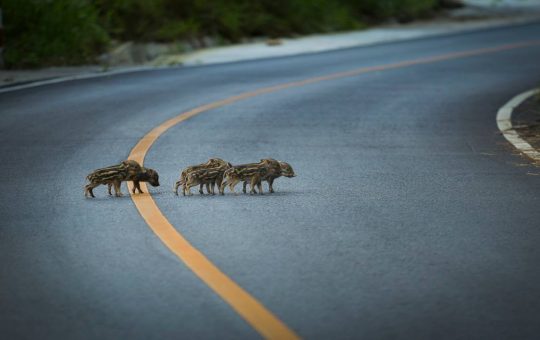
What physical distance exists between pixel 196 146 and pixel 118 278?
6.14 meters

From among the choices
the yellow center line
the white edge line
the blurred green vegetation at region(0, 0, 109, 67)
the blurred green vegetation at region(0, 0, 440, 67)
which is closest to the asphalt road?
the yellow center line

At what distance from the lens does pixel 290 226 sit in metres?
8.84

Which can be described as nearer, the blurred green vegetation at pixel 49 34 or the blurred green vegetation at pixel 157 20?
the blurred green vegetation at pixel 49 34

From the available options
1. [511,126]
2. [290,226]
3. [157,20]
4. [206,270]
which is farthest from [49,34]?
[206,270]

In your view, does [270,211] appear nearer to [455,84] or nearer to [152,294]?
[152,294]

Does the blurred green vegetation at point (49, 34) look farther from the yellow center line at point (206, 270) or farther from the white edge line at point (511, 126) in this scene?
the yellow center line at point (206, 270)

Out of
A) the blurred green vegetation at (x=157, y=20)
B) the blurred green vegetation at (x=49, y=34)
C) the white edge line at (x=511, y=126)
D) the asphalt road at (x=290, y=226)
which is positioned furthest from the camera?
the blurred green vegetation at (x=157, y=20)

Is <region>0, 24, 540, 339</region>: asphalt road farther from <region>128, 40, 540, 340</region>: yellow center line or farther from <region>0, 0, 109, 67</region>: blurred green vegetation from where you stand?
<region>0, 0, 109, 67</region>: blurred green vegetation

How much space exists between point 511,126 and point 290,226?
23.4 ft

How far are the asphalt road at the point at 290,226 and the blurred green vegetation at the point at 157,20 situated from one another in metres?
6.49

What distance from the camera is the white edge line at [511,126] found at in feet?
42.7

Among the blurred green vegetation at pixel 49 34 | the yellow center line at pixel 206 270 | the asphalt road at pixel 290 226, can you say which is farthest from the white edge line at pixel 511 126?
the blurred green vegetation at pixel 49 34

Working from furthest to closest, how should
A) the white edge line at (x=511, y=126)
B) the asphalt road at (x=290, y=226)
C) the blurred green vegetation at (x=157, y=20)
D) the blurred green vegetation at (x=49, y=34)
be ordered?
the blurred green vegetation at (x=157, y=20), the blurred green vegetation at (x=49, y=34), the white edge line at (x=511, y=126), the asphalt road at (x=290, y=226)

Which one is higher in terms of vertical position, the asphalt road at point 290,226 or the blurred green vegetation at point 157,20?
the blurred green vegetation at point 157,20
